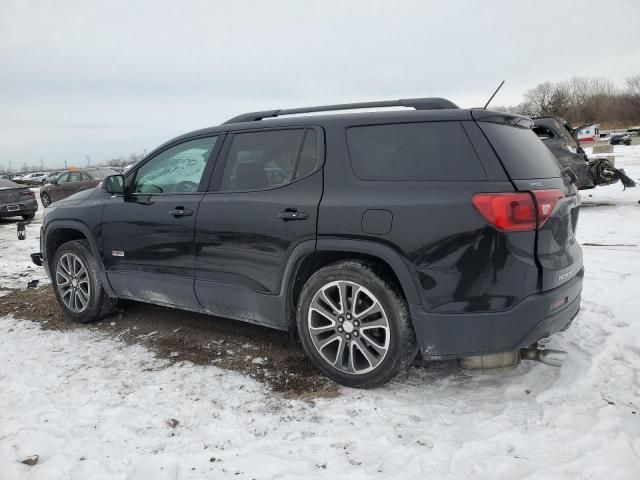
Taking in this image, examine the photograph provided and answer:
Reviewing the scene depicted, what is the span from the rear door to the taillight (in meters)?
0.04

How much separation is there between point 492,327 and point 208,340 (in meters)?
2.37

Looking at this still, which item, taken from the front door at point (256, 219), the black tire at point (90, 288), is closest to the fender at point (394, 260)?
the front door at point (256, 219)

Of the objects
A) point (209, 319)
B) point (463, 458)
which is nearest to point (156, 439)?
point (463, 458)

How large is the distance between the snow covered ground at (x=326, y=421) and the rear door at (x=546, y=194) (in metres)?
0.75

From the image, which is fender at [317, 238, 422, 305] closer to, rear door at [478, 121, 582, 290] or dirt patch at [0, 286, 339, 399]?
rear door at [478, 121, 582, 290]

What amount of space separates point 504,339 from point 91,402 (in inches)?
100

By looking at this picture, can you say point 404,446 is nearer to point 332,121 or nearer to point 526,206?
point 526,206

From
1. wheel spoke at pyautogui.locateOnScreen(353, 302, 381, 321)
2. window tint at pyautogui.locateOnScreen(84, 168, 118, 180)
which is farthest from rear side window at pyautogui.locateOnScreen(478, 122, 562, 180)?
window tint at pyautogui.locateOnScreen(84, 168, 118, 180)

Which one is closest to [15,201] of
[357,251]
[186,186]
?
[186,186]

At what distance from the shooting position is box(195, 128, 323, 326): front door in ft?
10.4

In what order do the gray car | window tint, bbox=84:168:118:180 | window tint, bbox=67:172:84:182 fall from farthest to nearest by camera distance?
window tint, bbox=67:172:84:182 → window tint, bbox=84:168:118:180 → the gray car

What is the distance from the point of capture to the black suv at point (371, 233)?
2621 millimetres

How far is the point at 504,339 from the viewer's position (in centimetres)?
265

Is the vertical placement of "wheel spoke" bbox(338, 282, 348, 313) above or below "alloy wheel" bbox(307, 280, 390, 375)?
above
